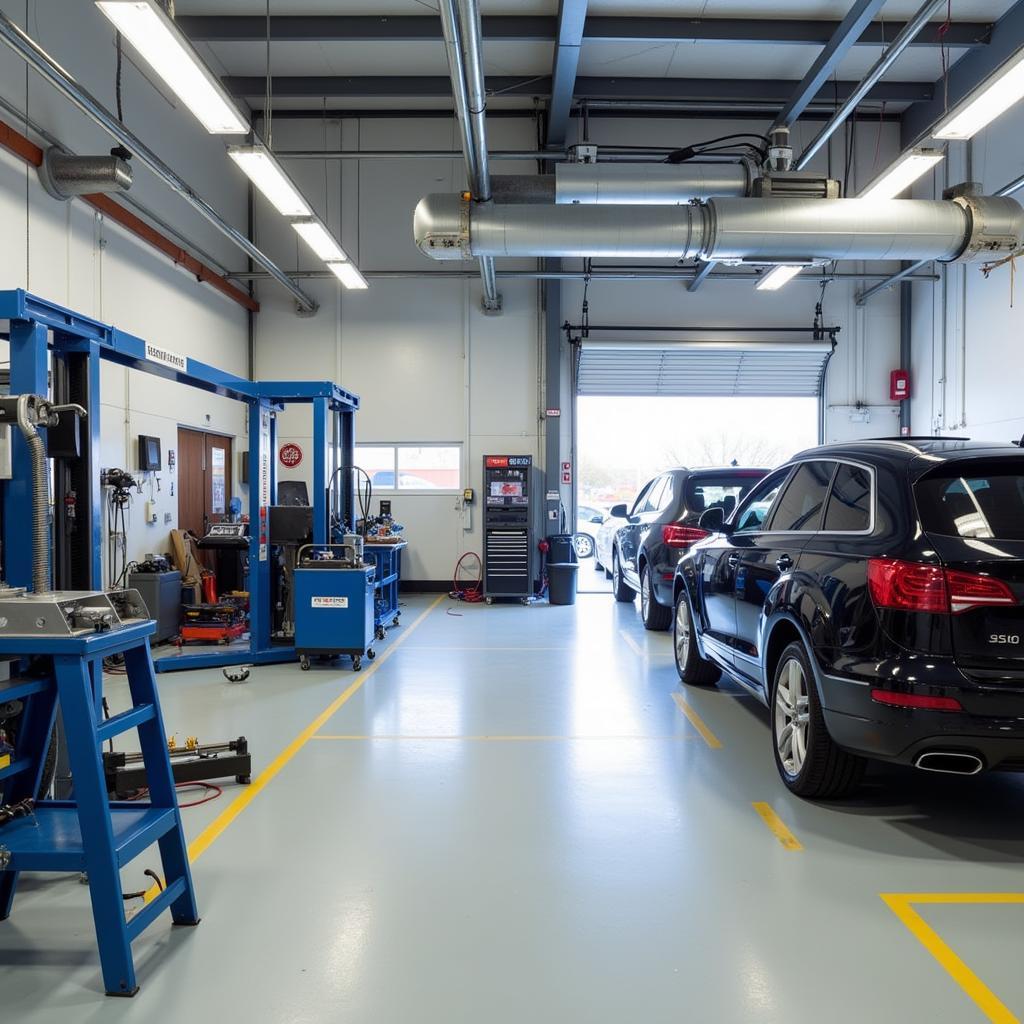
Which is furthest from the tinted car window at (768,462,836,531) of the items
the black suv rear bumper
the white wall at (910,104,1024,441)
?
the white wall at (910,104,1024,441)

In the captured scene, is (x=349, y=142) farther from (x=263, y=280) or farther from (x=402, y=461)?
(x=402, y=461)

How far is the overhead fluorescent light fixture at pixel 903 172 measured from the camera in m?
6.27

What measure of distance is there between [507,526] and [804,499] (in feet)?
22.2

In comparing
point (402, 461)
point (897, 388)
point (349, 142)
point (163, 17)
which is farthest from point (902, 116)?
point (163, 17)

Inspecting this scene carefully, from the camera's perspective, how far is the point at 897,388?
11250 millimetres

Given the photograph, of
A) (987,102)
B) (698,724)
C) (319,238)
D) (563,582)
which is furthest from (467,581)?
(987,102)

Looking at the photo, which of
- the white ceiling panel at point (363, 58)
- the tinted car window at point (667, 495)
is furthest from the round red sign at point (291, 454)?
the tinted car window at point (667, 495)

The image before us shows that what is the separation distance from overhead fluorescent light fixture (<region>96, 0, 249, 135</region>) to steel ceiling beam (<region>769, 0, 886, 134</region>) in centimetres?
581

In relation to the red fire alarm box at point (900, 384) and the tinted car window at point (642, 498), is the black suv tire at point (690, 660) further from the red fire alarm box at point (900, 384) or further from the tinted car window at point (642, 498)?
the red fire alarm box at point (900, 384)

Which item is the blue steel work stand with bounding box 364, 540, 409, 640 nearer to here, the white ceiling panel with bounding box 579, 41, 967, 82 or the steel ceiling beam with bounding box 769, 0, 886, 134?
the white ceiling panel with bounding box 579, 41, 967, 82

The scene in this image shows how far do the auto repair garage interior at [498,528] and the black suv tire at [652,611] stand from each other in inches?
7.2

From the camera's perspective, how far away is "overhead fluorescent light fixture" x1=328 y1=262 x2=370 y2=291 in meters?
8.65

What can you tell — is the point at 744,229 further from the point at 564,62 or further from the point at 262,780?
the point at 262,780

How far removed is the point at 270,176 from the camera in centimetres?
604
